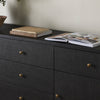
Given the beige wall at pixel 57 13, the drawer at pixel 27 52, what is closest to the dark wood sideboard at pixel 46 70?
the drawer at pixel 27 52

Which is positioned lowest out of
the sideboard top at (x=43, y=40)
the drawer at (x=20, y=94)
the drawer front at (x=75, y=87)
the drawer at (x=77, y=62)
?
the drawer at (x=20, y=94)

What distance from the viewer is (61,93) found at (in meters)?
2.01

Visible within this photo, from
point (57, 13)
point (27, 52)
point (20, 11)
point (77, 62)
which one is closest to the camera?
point (77, 62)

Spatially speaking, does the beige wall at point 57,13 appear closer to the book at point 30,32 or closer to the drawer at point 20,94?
the book at point 30,32

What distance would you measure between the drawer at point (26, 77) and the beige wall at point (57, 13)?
1.81 ft

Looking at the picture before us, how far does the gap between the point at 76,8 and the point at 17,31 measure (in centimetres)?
57

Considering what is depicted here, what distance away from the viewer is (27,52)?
2.10 metres

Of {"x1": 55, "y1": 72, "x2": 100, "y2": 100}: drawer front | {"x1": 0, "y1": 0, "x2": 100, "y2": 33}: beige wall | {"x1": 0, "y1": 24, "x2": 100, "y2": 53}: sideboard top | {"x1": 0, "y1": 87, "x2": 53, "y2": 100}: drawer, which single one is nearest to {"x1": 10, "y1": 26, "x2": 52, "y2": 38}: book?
{"x1": 0, "y1": 24, "x2": 100, "y2": 53}: sideboard top

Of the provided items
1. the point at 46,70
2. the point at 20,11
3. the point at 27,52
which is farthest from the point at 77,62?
the point at 20,11

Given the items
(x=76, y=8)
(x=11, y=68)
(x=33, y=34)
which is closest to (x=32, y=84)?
(x=11, y=68)

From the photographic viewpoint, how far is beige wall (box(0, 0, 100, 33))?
2.24 m

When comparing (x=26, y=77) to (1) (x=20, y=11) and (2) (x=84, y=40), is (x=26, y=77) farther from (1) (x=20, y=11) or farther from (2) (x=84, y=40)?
(1) (x=20, y=11)

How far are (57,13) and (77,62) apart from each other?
2.33 ft

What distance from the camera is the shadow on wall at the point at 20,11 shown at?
2.59 m
